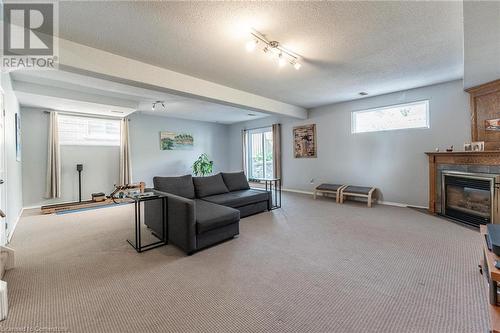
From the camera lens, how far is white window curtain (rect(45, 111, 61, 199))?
5.09m

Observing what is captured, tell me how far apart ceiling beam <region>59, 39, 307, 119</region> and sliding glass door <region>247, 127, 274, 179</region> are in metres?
3.03

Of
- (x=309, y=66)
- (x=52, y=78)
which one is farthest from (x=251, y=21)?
(x=52, y=78)

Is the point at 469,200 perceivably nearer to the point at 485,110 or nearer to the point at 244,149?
the point at 485,110

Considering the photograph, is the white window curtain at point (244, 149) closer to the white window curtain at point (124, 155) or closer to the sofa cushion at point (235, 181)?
the sofa cushion at point (235, 181)

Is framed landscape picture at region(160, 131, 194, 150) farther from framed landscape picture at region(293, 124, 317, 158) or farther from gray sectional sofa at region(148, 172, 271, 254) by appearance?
framed landscape picture at region(293, 124, 317, 158)

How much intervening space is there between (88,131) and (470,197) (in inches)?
328

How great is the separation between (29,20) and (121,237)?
2.65 metres

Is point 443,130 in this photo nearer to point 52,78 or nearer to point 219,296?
point 219,296

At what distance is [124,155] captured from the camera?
6125 mm

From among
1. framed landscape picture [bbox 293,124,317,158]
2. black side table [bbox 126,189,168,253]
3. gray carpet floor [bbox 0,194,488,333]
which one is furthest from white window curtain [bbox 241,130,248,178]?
black side table [bbox 126,189,168,253]

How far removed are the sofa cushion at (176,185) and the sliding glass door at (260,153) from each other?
3.97 meters

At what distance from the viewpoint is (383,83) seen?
410cm

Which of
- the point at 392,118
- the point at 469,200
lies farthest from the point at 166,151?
the point at 469,200

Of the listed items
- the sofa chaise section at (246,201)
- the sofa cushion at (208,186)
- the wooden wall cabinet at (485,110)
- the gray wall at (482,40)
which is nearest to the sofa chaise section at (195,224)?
the sofa chaise section at (246,201)
